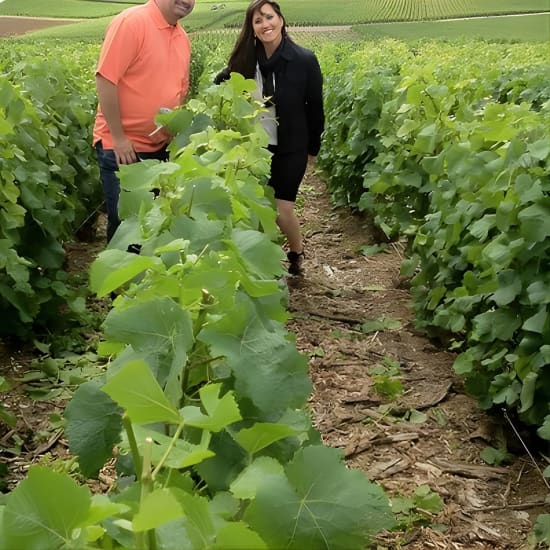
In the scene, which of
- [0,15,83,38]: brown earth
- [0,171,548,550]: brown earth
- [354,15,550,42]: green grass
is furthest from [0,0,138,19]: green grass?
[0,171,548,550]: brown earth

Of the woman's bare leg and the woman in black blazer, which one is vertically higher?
the woman in black blazer

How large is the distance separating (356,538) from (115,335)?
526 millimetres

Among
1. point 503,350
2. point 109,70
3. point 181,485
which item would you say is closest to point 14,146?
point 109,70

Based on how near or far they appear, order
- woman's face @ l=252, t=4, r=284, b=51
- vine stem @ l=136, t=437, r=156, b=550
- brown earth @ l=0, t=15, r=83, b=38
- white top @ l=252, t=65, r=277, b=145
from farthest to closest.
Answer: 1. brown earth @ l=0, t=15, r=83, b=38
2. white top @ l=252, t=65, r=277, b=145
3. woman's face @ l=252, t=4, r=284, b=51
4. vine stem @ l=136, t=437, r=156, b=550

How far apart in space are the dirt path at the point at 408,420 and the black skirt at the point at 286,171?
709 mm

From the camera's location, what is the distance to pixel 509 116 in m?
3.57

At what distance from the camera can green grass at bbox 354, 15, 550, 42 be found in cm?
3562

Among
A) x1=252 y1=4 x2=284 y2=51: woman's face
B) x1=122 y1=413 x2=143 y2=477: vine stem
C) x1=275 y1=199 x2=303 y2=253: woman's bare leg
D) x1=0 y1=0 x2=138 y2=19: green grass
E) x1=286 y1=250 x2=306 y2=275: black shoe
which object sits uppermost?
x1=0 y1=0 x2=138 y2=19: green grass

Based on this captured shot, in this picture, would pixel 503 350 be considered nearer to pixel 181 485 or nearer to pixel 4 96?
pixel 181 485

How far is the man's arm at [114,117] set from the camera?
12.5 feet

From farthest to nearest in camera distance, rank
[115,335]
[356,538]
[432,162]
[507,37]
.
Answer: [507,37] → [432,162] → [115,335] → [356,538]

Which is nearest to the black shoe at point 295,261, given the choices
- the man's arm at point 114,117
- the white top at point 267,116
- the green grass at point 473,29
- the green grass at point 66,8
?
the white top at point 267,116

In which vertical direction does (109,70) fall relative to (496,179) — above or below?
above

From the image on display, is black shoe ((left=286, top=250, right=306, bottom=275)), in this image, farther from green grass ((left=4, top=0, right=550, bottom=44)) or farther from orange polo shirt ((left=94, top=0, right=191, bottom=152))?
green grass ((left=4, top=0, right=550, bottom=44))
